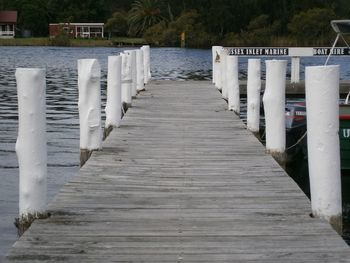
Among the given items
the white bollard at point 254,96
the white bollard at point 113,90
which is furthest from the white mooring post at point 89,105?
the white bollard at point 254,96

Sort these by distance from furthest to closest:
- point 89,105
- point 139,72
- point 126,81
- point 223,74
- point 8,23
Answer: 1. point 8,23
2. point 139,72
3. point 223,74
4. point 126,81
5. point 89,105

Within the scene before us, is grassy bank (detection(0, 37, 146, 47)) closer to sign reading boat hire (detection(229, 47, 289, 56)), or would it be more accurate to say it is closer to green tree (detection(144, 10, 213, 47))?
green tree (detection(144, 10, 213, 47))

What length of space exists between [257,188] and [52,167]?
263 inches

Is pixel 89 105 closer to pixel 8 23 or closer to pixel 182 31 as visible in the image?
pixel 182 31

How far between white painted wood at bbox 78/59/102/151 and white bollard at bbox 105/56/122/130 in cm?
214

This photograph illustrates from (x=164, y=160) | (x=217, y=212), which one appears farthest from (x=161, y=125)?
(x=217, y=212)

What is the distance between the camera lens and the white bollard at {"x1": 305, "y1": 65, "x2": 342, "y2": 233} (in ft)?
20.0

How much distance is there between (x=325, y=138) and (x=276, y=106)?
11.6 feet

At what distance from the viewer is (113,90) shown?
11758mm

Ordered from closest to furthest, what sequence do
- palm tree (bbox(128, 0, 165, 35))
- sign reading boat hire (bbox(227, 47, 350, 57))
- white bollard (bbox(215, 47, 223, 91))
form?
1. white bollard (bbox(215, 47, 223, 91))
2. sign reading boat hire (bbox(227, 47, 350, 57))
3. palm tree (bbox(128, 0, 165, 35))

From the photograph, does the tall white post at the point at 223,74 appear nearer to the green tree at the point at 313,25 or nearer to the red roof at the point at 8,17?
the green tree at the point at 313,25

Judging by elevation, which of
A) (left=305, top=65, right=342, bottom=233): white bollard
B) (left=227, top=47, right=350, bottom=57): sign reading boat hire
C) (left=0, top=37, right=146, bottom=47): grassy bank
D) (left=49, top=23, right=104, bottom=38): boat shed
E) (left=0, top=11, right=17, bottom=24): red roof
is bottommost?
(left=0, top=37, right=146, bottom=47): grassy bank

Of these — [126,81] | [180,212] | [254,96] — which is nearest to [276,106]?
[254,96]

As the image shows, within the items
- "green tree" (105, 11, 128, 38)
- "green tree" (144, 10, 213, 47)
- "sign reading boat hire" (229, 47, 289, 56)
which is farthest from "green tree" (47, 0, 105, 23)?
"sign reading boat hire" (229, 47, 289, 56)
